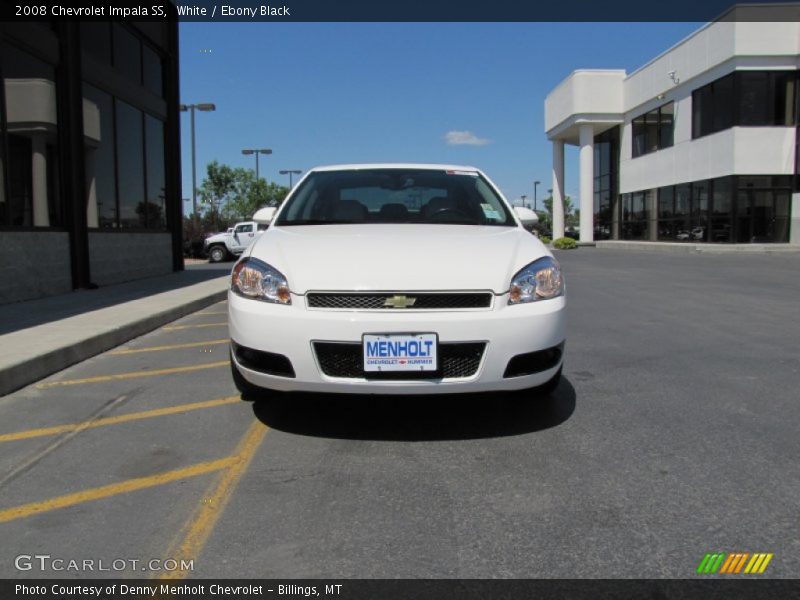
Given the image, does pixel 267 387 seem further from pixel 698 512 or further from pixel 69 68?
pixel 69 68

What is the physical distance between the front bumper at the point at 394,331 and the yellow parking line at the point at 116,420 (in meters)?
1.10

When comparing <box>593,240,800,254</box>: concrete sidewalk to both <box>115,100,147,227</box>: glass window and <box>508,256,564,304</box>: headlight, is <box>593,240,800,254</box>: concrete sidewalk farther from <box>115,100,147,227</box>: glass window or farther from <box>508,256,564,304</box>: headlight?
<box>508,256,564,304</box>: headlight

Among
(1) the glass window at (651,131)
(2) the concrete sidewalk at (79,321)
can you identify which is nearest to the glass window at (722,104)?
(1) the glass window at (651,131)

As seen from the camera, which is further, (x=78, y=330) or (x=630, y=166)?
(x=630, y=166)

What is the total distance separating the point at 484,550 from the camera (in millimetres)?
2574

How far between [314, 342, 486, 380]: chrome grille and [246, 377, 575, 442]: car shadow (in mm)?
342

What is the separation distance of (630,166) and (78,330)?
113 ft

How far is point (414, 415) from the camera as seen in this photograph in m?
4.25

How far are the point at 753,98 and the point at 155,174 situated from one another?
22.5 m

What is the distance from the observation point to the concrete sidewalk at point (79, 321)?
18.0ft

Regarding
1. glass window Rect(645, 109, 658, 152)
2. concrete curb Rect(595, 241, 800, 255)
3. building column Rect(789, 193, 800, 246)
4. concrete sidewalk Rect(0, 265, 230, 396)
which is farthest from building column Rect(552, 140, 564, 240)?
concrete sidewalk Rect(0, 265, 230, 396)

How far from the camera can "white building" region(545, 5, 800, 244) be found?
2561 centimetres

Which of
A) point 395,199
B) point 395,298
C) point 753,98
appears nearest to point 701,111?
point 753,98
